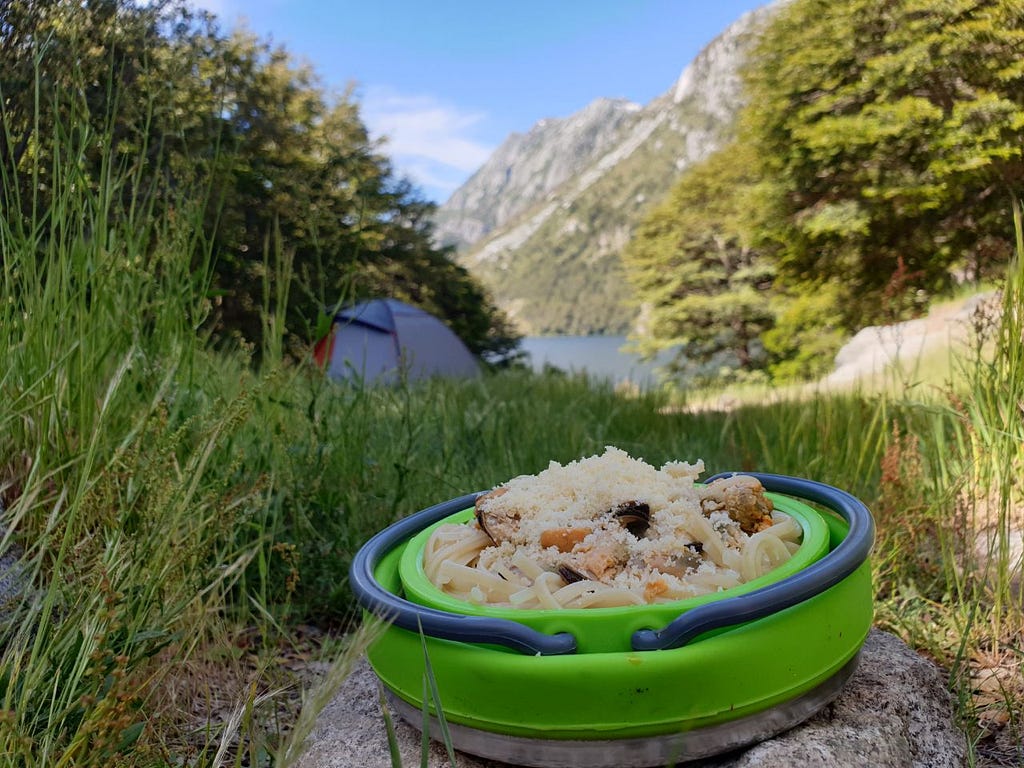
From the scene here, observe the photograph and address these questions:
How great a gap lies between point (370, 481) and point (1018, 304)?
2.02 meters

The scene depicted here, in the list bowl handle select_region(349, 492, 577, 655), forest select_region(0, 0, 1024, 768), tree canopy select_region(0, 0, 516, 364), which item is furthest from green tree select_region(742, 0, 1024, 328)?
bowl handle select_region(349, 492, 577, 655)

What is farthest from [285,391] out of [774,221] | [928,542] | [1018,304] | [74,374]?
[774,221]

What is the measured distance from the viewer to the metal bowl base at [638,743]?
104cm

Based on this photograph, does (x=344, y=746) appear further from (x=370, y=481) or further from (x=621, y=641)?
(x=370, y=481)

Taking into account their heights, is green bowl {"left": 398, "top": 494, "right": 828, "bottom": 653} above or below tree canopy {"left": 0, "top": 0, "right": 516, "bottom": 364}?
below

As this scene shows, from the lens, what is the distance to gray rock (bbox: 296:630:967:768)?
1112 millimetres

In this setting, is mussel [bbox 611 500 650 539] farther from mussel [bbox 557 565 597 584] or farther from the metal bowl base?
the metal bowl base

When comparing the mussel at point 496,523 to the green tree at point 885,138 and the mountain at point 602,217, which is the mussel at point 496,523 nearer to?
the green tree at point 885,138

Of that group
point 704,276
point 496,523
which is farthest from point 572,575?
point 704,276

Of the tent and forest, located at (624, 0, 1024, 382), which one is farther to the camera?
forest, located at (624, 0, 1024, 382)

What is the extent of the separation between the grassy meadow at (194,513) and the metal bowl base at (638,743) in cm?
31

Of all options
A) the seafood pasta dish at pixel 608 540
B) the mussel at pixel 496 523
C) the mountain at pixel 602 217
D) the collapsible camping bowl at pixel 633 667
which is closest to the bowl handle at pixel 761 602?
the collapsible camping bowl at pixel 633 667

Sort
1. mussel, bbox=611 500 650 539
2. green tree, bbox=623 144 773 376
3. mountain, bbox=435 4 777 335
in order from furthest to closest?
1. mountain, bbox=435 4 777 335
2. green tree, bbox=623 144 773 376
3. mussel, bbox=611 500 650 539

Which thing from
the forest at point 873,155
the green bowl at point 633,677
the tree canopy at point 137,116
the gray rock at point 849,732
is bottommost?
the gray rock at point 849,732
